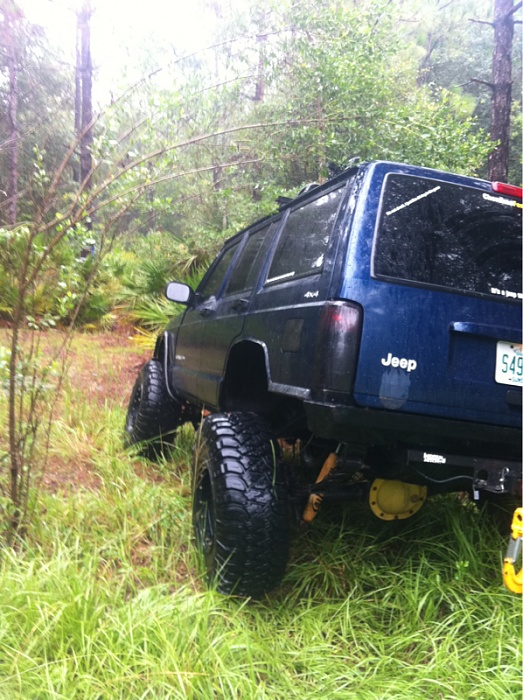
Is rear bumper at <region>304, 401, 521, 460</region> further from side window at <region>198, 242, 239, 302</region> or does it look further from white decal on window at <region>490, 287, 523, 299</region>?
side window at <region>198, 242, 239, 302</region>

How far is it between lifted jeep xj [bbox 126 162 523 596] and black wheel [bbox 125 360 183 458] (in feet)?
4.57

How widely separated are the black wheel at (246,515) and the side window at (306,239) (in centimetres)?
84

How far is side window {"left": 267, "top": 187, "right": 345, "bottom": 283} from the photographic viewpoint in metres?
2.44

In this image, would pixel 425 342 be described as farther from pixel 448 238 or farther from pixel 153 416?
pixel 153 416

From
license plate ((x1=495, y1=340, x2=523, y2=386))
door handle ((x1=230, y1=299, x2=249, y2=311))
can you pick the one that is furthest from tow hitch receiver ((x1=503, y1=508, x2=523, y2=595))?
door handle ((x1=230, y1=299, x2=249, y2=311))

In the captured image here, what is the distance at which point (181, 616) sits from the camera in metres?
2.09

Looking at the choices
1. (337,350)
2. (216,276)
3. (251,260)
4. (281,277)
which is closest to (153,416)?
(216,276)

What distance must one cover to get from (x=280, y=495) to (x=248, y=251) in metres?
1.81

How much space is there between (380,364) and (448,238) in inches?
27.5

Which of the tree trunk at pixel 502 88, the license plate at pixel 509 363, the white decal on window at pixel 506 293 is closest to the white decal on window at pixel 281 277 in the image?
the white decal on window at pixel 506 293

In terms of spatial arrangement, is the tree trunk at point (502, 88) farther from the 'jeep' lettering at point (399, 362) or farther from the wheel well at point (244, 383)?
the 'jeep' lettering at point (399, 362)

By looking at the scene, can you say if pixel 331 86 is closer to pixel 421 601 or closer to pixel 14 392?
pixel 14 392

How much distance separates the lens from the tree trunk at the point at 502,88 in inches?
301

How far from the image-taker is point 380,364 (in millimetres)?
1988
